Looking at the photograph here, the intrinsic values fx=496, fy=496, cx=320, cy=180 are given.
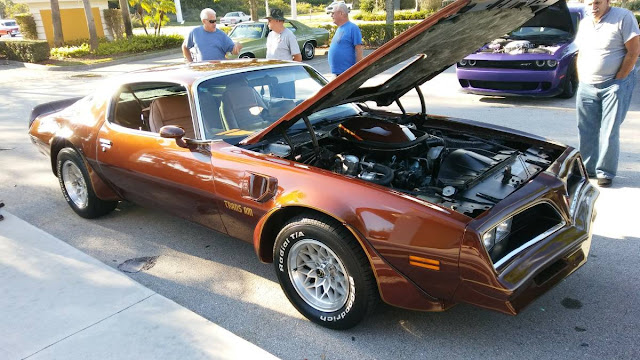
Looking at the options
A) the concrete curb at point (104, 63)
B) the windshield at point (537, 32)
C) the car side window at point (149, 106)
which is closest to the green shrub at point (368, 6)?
the concrete curb at point (104, 63)

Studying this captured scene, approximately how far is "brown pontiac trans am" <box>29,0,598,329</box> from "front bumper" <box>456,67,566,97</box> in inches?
184

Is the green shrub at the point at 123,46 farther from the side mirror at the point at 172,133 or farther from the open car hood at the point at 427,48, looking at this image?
the open car hood at the point at 427,48

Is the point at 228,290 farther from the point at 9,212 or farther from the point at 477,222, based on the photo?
the point at 9,212

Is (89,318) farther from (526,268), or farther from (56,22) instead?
(56,22)

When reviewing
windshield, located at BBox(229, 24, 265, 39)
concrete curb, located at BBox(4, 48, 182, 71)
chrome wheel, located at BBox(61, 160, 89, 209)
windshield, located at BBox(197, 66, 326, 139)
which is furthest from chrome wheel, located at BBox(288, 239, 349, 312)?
concrete curb, located at BBox(4, 48, 182, 71)

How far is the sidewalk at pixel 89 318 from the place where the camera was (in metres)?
2.82

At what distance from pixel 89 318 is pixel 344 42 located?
461cm

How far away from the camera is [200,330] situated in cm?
295

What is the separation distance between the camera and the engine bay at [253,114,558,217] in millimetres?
2945

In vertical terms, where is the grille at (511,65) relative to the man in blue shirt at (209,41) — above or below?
below

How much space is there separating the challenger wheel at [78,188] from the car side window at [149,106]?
0.62 m

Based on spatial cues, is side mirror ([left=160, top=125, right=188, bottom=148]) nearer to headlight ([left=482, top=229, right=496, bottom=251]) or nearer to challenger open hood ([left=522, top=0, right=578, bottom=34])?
headlight ([left=482, top=229, right=496, bottom=251])

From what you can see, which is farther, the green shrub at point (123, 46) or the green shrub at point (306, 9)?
the green shrub at point (306, 9)

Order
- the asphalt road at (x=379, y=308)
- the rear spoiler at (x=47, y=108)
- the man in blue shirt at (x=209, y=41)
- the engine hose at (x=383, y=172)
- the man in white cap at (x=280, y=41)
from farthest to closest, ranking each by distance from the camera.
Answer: the man in blue shirt at (x=209, y=41) → the man in white cap at (x=280, y=41) → the rear spoiler at (x=47, y=108) → the engine hose at (x=383, y=172) → the asphalt road at (x=379, y=308)
